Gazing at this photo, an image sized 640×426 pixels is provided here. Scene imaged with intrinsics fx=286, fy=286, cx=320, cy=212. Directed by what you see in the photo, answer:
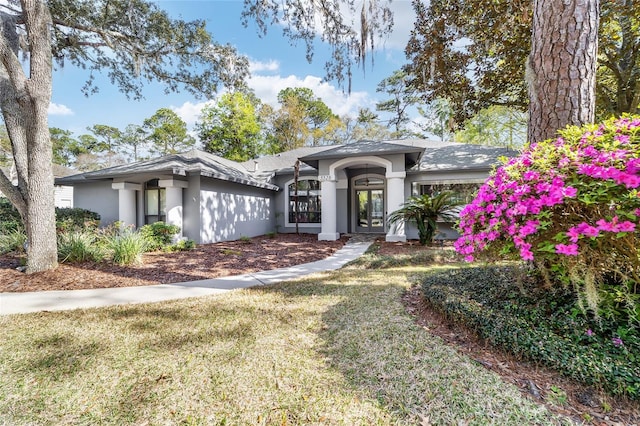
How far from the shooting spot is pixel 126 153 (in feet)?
136

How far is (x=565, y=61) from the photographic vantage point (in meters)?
3.49

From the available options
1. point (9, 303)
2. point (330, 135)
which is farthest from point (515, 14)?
point (330, 135)

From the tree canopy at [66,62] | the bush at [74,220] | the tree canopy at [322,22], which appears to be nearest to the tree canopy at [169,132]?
the bush at [74,220]

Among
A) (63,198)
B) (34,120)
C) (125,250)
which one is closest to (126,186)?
(34,120)

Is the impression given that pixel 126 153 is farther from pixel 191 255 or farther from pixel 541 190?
pixel 541 190

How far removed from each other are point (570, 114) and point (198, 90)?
10916mm

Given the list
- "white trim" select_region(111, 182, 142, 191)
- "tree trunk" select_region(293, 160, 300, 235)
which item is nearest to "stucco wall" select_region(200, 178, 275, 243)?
"tree trunk" select_region(293, 160, 300, 235)

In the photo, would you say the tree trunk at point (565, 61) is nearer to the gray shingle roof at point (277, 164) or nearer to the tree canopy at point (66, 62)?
the tree canopy at point (66, 62)

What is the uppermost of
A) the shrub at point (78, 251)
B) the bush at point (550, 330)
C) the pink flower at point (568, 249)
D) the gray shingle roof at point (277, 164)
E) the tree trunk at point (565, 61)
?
the gray shingle roof at point (277, 164)

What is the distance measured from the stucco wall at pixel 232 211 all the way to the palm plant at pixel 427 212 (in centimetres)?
648

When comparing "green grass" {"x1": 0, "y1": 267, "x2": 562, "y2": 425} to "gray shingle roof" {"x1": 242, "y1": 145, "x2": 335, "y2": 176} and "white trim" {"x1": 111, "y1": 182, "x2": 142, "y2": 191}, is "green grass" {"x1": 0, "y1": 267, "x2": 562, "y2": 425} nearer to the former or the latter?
"white trim" {"x1": 111, "y1": 182, "x2": 142, "y2": 191}

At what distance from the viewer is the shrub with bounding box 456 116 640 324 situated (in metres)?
2.21

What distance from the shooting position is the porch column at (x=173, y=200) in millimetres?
9914

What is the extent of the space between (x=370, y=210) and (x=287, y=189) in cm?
452
